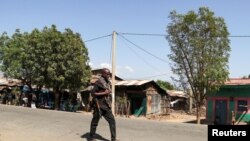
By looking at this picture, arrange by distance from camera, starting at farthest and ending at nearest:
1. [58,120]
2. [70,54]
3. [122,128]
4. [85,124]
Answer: [70,54]
[58,120]
[85,124]
[122,128]

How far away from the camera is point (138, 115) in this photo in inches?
1455

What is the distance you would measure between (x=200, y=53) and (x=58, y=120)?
1809 centimetres

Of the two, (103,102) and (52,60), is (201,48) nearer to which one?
(52,60)

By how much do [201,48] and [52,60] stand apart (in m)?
13.6

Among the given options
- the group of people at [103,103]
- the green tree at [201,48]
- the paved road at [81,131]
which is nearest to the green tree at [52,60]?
the green tree at [201,48]

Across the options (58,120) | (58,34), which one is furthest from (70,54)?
(58,120)

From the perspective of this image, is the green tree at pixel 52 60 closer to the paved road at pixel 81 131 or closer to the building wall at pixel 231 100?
the building wall at pixel 231 100

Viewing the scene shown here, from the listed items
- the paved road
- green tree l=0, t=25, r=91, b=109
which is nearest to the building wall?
green tree l=0, t=25, r=91, b=109

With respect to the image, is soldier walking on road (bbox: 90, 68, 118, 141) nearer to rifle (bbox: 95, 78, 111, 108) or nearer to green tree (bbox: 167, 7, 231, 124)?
rifle (bbox: 95, 78, 111, 108)

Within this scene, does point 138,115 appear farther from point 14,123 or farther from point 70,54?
point 14,123

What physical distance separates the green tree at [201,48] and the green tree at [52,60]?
10047mm

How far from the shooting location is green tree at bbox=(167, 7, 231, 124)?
92.5ft

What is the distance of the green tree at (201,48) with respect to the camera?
28203 mm

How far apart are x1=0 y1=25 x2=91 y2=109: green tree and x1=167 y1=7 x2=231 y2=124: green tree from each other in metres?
10.0
